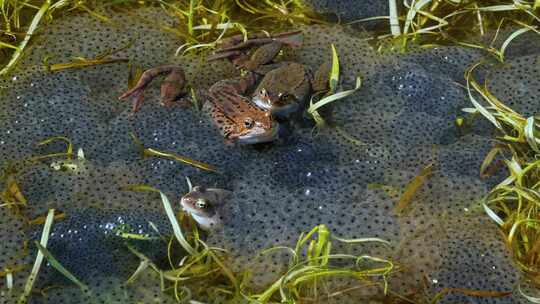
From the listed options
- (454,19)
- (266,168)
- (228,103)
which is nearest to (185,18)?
(228,103)

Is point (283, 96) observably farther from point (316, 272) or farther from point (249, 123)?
point (316, 272)

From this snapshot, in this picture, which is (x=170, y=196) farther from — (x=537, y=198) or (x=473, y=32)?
(x=473, y=32)

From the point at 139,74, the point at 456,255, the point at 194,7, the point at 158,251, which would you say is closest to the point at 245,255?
the point at 158,251

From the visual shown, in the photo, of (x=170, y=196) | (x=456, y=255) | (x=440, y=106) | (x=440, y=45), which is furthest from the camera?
(x=440, y=45)

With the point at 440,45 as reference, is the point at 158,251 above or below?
below

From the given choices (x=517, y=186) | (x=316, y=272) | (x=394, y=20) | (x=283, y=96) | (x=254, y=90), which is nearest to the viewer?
(x=316, y=272)

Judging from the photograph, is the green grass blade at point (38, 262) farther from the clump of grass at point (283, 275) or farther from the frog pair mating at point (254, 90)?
the frog pair mating at point (254, 90)

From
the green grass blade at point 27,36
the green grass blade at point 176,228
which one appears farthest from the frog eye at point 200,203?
the green grass blade at point 27,36
